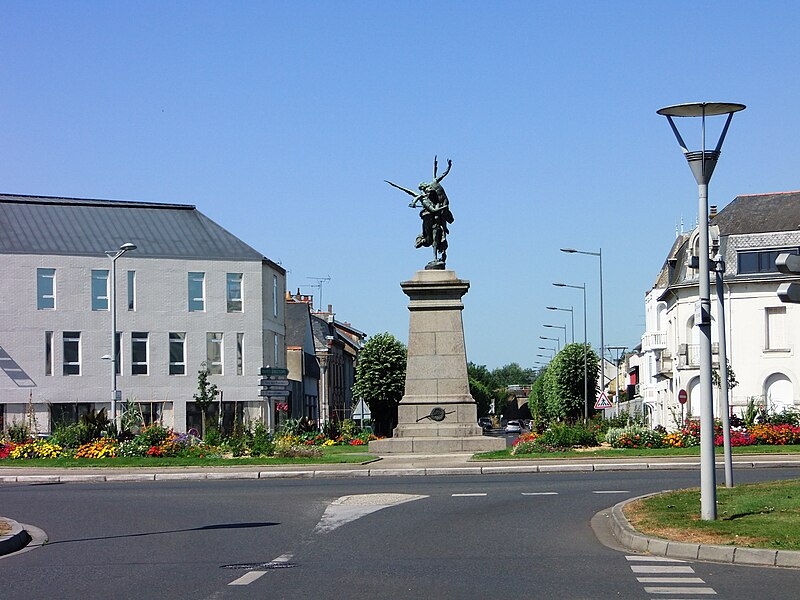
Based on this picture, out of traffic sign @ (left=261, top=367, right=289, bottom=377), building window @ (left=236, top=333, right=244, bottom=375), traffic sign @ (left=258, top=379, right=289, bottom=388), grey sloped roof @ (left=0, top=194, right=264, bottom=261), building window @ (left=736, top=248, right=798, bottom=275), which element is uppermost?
grey sloped roof @ (left=0, top=194, right=264, bottom=261)

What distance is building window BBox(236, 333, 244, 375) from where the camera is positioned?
59.3 meters

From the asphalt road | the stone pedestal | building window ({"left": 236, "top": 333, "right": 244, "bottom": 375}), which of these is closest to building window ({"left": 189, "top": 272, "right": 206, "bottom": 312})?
building window ({"left": 236, "top": 333, "right": 244, "bottom": 375})

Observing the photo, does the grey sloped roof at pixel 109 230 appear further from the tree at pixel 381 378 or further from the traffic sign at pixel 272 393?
the traffic sign at pixel 272 393

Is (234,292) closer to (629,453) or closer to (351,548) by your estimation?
(629,453)

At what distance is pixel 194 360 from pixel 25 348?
8061 mm

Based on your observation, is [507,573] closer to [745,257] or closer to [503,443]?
[503,443]

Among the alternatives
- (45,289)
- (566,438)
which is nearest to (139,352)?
(45,289)

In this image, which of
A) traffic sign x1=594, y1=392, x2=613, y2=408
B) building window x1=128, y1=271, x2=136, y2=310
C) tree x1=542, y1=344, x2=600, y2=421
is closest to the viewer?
traffic sign x1=594, y1=392, x2=613, y2=408

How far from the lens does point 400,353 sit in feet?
232

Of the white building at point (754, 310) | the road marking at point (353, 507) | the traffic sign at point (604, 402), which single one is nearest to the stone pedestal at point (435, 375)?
the road marking at point (353, 507)

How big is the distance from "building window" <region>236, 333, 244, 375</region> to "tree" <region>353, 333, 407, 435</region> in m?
10.4

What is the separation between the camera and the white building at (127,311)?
182 feet

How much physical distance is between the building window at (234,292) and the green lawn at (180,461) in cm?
2623

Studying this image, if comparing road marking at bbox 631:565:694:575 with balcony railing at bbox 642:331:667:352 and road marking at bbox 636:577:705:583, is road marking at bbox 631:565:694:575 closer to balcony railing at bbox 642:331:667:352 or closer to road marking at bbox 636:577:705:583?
road marking at bbox 636:577:705:583
